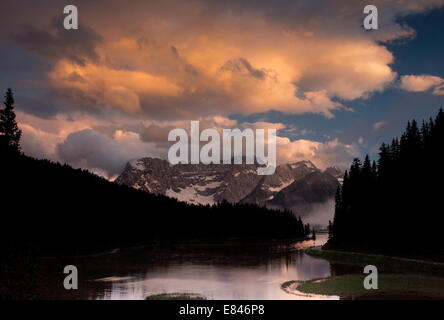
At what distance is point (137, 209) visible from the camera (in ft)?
558

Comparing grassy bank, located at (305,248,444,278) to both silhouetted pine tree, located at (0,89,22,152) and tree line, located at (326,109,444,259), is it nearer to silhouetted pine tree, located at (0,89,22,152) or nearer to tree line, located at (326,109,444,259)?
Result: tree line, located at (326,109,444,259)

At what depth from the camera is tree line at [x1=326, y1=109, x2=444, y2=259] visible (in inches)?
2955

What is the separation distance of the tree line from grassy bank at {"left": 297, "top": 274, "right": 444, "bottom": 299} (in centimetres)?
2005

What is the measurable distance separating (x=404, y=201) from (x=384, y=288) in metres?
42.7

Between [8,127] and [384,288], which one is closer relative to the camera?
[384,288]

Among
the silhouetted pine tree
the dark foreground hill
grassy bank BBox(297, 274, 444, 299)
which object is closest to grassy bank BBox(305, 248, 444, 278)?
grassy bank BBox(297, 274, 444, 299)

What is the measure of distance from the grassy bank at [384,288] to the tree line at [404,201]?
20.1 metres

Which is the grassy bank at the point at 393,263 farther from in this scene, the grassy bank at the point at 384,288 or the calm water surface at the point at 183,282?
the calm water surface at the point at 183,282

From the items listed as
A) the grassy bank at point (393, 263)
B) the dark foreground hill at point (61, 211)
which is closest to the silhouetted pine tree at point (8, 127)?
the dark foreground hill at point (61, 211)

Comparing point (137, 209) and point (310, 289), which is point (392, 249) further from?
point (137, 209)

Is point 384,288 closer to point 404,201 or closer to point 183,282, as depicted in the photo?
point 183,282

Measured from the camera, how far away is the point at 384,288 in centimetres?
4491

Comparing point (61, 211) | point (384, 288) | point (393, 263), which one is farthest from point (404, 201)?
point (61, 211)
